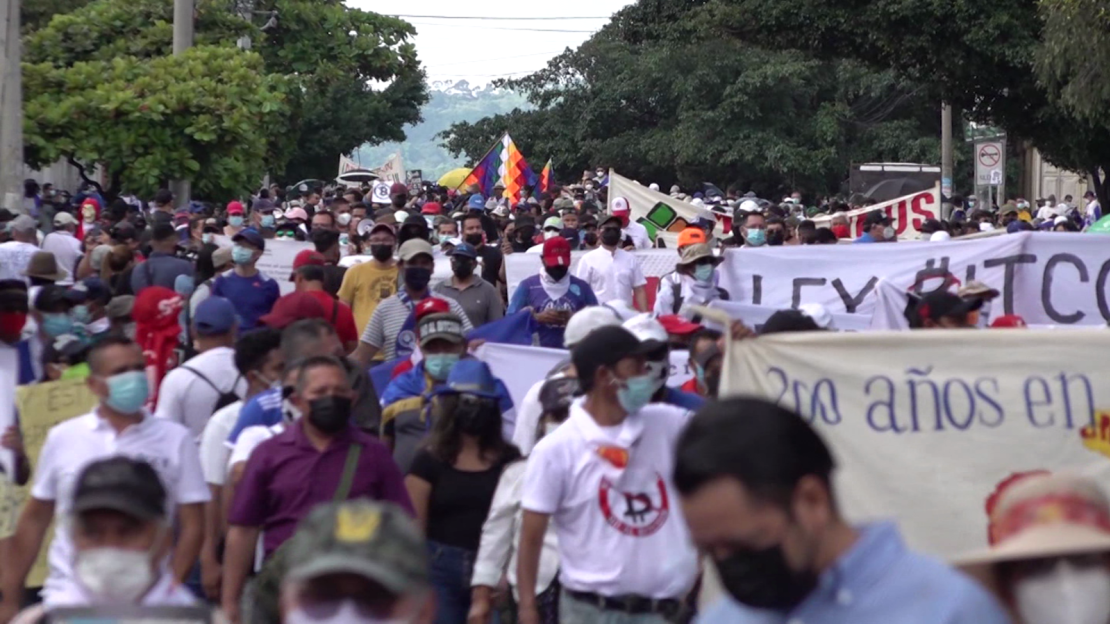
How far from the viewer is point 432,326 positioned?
755cm

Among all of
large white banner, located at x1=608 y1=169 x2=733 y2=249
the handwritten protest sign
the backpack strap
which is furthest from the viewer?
large white banner, located at x1=608 y1=169 x2=733 y2=249

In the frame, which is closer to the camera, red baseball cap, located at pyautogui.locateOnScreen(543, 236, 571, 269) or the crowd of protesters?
the crowd of protesters

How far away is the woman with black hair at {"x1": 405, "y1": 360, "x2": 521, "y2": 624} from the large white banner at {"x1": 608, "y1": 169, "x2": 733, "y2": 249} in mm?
13374

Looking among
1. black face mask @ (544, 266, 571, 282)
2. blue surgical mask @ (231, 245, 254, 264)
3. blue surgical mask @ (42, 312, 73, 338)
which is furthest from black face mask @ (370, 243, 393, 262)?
blue surgical mask @ (42, 312, 73, 338)

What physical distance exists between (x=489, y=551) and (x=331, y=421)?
721 millimetres

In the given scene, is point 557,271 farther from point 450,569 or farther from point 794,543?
point 794,543

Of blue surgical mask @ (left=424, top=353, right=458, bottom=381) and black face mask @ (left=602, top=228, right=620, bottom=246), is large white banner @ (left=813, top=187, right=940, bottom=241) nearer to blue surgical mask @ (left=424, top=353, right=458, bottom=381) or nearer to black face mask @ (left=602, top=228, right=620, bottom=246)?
black face mask @ (left=602, top=228, right=620, bottom=246)

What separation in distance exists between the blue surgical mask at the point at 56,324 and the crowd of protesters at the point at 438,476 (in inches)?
0.7

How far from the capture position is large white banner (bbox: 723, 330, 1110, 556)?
6.13 m

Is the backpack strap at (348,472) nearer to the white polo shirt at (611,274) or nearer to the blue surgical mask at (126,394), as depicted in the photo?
the blue surgical mask at (126,394)

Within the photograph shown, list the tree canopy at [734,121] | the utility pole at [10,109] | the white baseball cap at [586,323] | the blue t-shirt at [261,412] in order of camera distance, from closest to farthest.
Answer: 1. the blue t-shirt at [261,412]
2. the white baseball cap at [586,323]
3. the utility pole at [10,109]
4. the tree canopy at [734,121]

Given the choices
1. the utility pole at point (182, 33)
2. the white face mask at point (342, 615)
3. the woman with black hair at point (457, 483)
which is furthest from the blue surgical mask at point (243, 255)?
the utility pole at point (182, 33)

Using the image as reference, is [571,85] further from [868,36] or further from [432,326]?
[432,326]

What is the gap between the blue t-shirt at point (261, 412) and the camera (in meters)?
6.43
